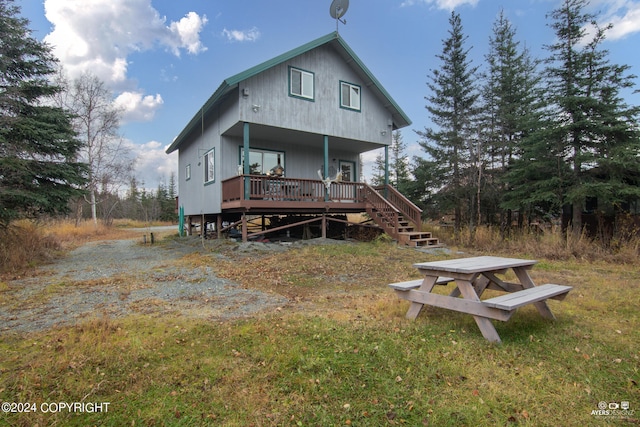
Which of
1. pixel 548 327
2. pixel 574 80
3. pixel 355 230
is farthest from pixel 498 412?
pixel 574 80

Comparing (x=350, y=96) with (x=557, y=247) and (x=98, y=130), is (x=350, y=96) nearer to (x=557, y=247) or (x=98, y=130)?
(x=557, y=247)

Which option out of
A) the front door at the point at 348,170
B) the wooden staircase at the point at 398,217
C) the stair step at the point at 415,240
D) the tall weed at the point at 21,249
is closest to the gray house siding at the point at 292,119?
the front door at the point at 348,170

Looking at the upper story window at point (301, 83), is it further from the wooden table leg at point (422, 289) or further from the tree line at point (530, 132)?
the wooden table leg at point (422, 289)

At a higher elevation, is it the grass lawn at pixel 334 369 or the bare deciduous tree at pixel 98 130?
the bare deciduous tree at pixel 98 130

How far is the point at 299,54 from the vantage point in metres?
11.6

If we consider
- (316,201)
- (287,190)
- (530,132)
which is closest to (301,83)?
(287,190)

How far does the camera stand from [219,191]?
11.8 metres

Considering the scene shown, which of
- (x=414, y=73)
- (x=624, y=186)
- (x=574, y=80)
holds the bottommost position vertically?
(x=624, y=186)

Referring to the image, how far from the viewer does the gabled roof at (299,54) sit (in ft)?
33.2

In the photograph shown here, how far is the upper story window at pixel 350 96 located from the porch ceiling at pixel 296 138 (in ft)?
4.64

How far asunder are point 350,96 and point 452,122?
6.74 metres

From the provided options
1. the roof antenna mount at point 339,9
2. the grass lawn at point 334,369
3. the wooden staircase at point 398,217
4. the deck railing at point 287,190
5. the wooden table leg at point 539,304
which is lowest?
the grass lawn at point 334,369

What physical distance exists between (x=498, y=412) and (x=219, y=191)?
36.3ft

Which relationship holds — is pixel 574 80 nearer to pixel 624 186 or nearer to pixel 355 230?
pixel 624 186
